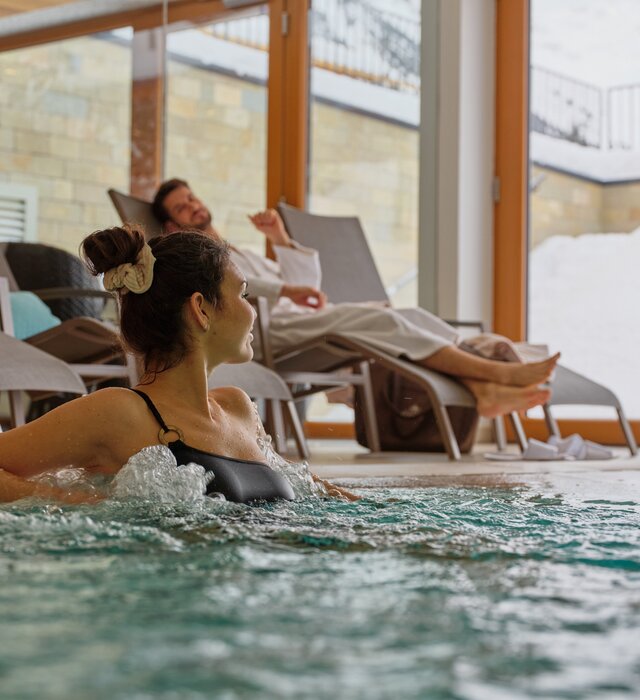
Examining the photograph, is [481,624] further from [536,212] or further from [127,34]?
[127,34]

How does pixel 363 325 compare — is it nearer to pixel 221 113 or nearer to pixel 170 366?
pixel 170 366

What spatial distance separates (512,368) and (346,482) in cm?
147

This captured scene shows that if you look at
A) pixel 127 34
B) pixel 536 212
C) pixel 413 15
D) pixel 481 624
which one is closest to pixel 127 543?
pixel 481 624

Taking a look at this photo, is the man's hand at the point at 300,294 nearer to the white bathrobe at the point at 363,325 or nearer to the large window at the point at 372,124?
the white bathrobe at the point at 363,325

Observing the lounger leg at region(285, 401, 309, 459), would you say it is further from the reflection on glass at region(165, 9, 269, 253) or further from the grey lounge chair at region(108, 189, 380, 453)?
the reflection on glass at region(165, 9, 269, 253)

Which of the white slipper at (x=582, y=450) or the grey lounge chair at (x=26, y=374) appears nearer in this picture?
the grey lounge chair at (x=26, y=374)

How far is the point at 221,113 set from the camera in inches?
268

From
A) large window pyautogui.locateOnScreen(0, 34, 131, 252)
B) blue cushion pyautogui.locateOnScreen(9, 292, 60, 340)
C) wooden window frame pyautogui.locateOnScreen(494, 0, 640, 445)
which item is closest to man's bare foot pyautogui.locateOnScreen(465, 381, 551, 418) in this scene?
blue cushion pyautogui.locateOnScreen(9, 292, 60, 340)

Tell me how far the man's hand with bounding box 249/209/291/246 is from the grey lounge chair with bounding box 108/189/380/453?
483mm

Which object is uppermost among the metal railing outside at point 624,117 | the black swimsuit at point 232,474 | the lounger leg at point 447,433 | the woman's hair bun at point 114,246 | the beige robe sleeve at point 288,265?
the metal railing outside at point 624,117

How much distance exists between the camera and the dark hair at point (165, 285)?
1994mm

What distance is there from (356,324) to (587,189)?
218 centimetres

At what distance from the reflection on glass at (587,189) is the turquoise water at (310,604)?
402 cm

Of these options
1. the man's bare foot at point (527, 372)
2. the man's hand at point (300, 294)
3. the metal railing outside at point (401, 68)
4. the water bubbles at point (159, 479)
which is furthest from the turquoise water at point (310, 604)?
the metal railing outside at point (401, 68)
